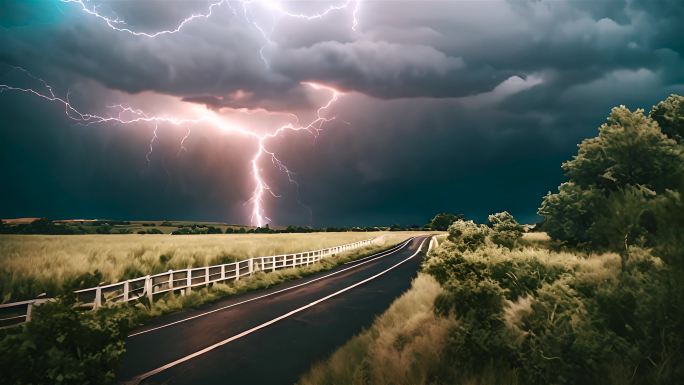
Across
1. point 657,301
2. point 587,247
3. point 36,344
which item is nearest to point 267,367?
point 36,344

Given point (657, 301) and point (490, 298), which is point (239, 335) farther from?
point (657, 301)

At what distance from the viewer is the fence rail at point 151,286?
9.56 metres

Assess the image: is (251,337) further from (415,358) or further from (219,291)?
(219,291)

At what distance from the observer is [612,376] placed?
4234 millimetres

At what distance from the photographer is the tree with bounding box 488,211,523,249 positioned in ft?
90.1

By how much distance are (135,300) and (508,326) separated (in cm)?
1271

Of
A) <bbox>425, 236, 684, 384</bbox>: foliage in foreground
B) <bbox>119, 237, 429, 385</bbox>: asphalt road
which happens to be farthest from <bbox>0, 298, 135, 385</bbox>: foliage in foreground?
<bbox>425, 236, 684, 384</bbox>: foliage in foreground

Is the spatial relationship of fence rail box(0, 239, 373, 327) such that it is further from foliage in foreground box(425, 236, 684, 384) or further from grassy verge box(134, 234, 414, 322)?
foliage in foreground box(425, 236, 684, 384)

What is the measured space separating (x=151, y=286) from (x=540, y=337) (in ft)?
44.9

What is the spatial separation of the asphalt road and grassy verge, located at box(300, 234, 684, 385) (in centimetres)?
135

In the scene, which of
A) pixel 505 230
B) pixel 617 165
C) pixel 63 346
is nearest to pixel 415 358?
pixel 63 346

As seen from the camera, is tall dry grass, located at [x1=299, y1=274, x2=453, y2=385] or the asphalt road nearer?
tall dry grass, located at [x1=299, y1=274, x2=453, y2=385]

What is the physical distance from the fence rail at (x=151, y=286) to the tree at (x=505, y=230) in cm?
1369

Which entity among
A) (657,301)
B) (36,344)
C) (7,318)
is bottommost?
(7,318)
